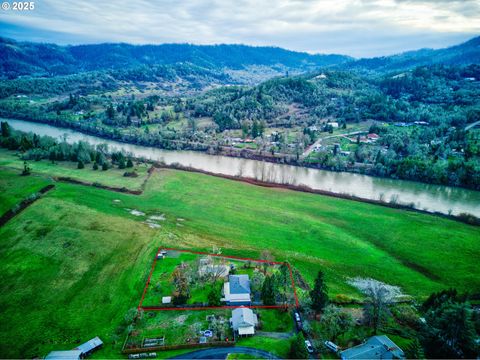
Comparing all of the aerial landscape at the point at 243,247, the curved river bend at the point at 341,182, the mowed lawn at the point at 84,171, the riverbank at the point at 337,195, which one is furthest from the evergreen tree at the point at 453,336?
the mowed lawn at the point at 84,171

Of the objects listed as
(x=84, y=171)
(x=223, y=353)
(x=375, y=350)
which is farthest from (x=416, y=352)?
(x=84, y=171)

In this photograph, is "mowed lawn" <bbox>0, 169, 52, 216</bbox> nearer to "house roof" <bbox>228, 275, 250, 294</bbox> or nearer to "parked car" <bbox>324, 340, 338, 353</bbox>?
"house roof" <bbox>228, 275, 250, 294</bbox>

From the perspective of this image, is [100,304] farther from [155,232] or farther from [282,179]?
[282,179]

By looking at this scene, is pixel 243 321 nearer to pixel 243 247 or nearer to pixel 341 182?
pixel 243 247

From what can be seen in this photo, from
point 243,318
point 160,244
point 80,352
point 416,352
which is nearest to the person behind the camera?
point 416,352

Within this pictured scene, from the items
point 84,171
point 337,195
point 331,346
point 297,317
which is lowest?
point 331,346

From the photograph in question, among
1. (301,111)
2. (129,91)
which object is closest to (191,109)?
(301,111)
